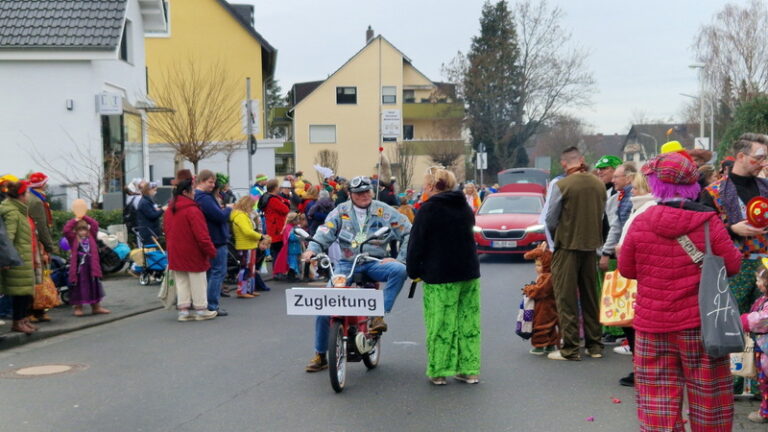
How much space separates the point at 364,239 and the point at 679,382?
3698 millimetres

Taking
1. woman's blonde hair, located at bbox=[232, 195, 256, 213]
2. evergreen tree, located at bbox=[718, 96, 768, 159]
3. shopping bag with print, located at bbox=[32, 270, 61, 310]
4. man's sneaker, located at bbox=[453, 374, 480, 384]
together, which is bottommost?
man's sneaker, located at bbox=[453, 374, 480, 384]

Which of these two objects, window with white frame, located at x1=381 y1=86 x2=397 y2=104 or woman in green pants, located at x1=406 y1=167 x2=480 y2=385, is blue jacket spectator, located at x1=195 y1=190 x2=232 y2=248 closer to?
woman in green pants, located at x1=406 y1=167 x2=480 y2=385

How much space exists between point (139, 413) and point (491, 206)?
16.0 meters

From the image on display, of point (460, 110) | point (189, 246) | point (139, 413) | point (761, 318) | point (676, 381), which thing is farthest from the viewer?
point (460, 110)

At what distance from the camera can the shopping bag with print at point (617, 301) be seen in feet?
24.9

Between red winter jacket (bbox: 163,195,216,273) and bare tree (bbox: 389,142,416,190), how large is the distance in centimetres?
3257

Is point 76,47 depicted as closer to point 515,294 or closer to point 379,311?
Answer: point 515,294

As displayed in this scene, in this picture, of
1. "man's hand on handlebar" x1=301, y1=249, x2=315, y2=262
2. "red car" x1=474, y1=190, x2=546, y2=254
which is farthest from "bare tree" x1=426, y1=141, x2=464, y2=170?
"man's hand on handlebar" x1=301, y1=249, x2=315, y2=262

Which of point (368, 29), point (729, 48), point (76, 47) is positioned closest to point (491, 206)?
point (76, 47)

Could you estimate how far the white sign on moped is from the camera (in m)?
7.59

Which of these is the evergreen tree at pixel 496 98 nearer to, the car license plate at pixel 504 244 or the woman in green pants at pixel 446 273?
the car license plate at pixel 504 244

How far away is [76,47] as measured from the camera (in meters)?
22.2

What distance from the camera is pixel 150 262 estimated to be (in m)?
15.8

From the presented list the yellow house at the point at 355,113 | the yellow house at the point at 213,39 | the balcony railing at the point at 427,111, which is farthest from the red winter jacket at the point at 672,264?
the balcony railing at the point at 427,111
